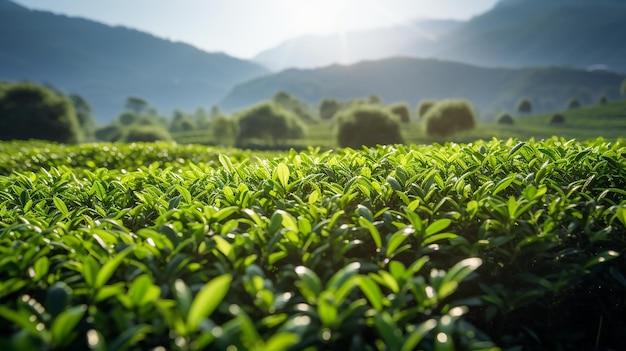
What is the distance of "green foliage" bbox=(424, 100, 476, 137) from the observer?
156 feet

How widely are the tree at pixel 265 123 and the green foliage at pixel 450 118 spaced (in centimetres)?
2289

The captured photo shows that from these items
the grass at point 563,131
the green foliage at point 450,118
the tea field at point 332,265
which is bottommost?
the grass at point 563,131

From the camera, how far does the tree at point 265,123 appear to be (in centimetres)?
5916

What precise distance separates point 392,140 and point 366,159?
3305cm

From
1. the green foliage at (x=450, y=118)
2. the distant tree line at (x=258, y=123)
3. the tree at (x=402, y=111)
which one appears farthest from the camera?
the tree at (x=402, y=111)

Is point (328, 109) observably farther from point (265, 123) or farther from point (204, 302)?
point (204, 302)

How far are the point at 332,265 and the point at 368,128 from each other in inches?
1371

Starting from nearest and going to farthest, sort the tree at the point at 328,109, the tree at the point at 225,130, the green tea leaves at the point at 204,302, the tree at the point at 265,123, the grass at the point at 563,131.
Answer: the green tea leaves at the point at 204,302 < the grass at the point at 563,131 < the tree at the point at 265,123 < the tree at the point at 225,130 < the tree at the point at 328,109

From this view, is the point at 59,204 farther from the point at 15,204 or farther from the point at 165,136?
the point at 165,136

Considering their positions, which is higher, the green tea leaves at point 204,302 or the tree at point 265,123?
the green tea leaves at point 204,302

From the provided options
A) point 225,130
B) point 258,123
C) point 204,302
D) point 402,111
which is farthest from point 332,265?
point 402,111

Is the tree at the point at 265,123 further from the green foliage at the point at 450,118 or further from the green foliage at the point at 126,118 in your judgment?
the green foliage at the point at 126,118

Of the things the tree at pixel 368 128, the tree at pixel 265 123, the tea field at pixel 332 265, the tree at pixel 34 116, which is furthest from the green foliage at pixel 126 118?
the tea field at pixel 332 265

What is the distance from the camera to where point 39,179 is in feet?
13.7
